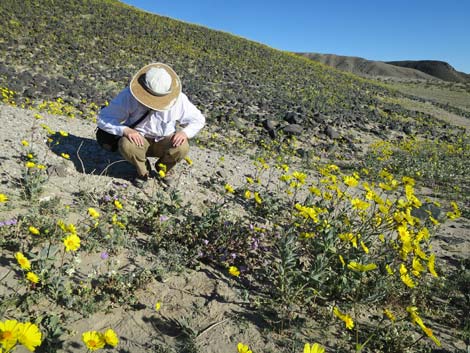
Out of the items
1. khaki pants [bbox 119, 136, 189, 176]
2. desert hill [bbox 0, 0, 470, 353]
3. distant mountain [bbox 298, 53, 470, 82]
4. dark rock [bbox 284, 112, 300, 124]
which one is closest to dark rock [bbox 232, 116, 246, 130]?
dark rock [bbox 284, 112, 300, 124]

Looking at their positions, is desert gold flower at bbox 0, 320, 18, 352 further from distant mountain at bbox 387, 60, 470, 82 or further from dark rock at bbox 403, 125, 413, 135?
distant mountain at bbox 387, 60, 470, 82

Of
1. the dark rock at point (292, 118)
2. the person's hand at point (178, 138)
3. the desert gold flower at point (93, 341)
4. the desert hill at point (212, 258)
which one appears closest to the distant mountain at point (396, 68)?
the dark rock at point (292, 118)

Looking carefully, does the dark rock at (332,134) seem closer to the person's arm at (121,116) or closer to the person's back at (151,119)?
the person's back at (151,119)

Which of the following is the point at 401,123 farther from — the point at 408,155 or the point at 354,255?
the point at 354,255

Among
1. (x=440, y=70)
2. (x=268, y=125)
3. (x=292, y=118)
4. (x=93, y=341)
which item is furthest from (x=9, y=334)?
(x=440, y=70)

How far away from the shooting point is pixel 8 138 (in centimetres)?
463

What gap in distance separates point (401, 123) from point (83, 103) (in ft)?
39.0

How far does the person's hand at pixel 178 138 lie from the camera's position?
161 inches

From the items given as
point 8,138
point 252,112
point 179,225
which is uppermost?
point 252,112

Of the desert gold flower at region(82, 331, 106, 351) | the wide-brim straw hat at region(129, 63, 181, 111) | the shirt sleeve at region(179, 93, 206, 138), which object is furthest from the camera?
the shirt sleeve at region(179, 93, 206, 138)

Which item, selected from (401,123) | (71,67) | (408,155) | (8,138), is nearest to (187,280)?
(8,138)

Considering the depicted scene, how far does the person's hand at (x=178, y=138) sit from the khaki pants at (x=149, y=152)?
0.24 ft

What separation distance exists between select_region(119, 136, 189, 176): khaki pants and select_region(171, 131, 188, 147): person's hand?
7 centimetres

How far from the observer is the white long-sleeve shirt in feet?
13.1
